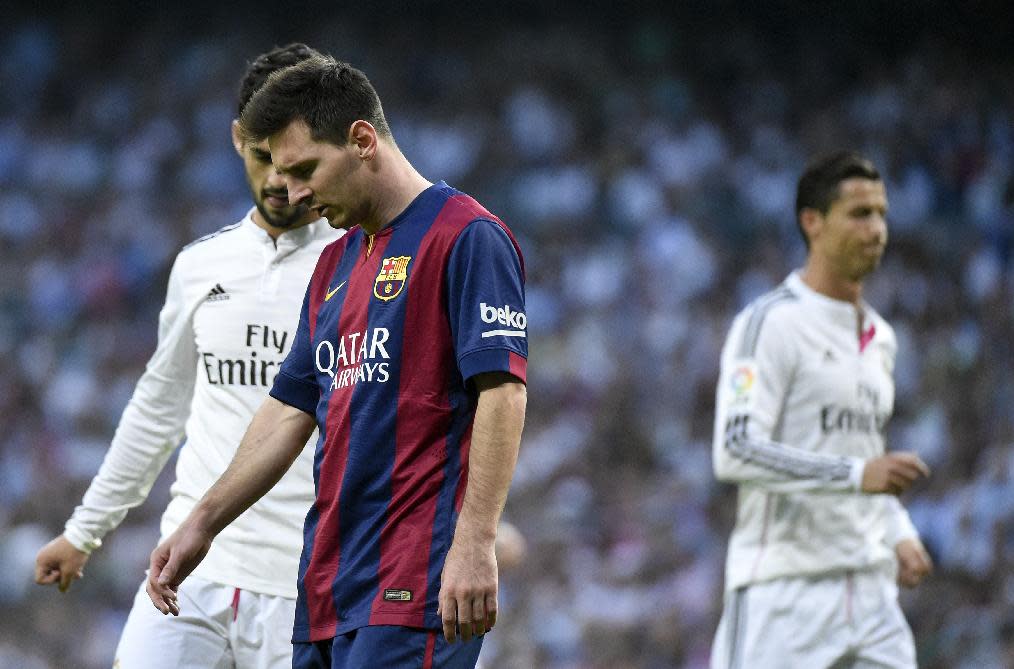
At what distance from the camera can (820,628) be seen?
4.65 metres

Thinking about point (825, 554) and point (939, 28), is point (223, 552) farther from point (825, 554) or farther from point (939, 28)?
point (939, 28)

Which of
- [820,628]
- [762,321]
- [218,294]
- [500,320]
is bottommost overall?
[820,628]

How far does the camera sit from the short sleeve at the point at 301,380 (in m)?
3.12

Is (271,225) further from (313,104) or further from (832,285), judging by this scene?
(832,285)

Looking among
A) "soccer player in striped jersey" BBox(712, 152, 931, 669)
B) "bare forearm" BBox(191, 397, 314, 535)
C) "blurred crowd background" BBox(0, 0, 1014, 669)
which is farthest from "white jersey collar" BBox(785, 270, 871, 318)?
"blurred crowd background" BBox(0, 0, 1014, 669)

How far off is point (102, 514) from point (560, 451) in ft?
18.0

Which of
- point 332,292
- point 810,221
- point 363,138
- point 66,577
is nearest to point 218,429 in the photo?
point 66,577

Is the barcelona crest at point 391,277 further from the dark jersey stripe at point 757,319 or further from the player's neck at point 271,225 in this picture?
the dark jersey stripe at point 757,319

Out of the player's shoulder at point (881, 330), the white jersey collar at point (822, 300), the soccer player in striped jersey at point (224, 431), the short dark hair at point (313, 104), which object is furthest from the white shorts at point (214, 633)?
the player's shoulder at point (881, 330)

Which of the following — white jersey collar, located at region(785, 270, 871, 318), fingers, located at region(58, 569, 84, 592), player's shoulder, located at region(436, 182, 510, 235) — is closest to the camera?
player's shoulder, located at region(436, 182, 510, 235)

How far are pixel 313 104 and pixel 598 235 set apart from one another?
24.7 ft

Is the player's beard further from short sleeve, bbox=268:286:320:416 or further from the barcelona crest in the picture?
the barcelona crest

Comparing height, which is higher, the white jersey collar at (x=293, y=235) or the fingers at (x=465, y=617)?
the white jersey collar at (x=293, y=235)

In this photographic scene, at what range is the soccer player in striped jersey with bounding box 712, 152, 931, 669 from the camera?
15.2 feet
